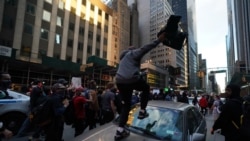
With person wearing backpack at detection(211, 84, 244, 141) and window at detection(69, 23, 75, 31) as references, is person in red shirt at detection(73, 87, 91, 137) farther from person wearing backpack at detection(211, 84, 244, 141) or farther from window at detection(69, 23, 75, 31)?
window at detection(69, 23, 75, 31)

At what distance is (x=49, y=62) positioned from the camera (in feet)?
92.9

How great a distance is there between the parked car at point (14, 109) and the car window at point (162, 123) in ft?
14.4

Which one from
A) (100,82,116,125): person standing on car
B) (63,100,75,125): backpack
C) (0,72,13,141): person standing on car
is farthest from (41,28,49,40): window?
(63,100,75,125): backpack

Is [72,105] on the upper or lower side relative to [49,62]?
lower

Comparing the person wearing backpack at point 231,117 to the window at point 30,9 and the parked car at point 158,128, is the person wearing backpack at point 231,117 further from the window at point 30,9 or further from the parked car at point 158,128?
the window at point 30,9

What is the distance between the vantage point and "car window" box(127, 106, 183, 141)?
395 cm

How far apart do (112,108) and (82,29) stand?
34768mm

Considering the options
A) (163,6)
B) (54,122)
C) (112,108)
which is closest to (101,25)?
(112,108)

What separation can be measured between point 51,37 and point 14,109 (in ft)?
94.6

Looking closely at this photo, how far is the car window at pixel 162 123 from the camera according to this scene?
3.95 metres

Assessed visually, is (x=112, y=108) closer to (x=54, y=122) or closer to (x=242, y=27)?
(x=54, y=122)

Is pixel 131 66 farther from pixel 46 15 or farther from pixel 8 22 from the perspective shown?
pixel 46 15

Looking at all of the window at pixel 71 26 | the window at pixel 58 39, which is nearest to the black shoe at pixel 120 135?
the window at pixel 58 39

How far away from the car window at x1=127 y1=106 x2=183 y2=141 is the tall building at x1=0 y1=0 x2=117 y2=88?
22.1 m
